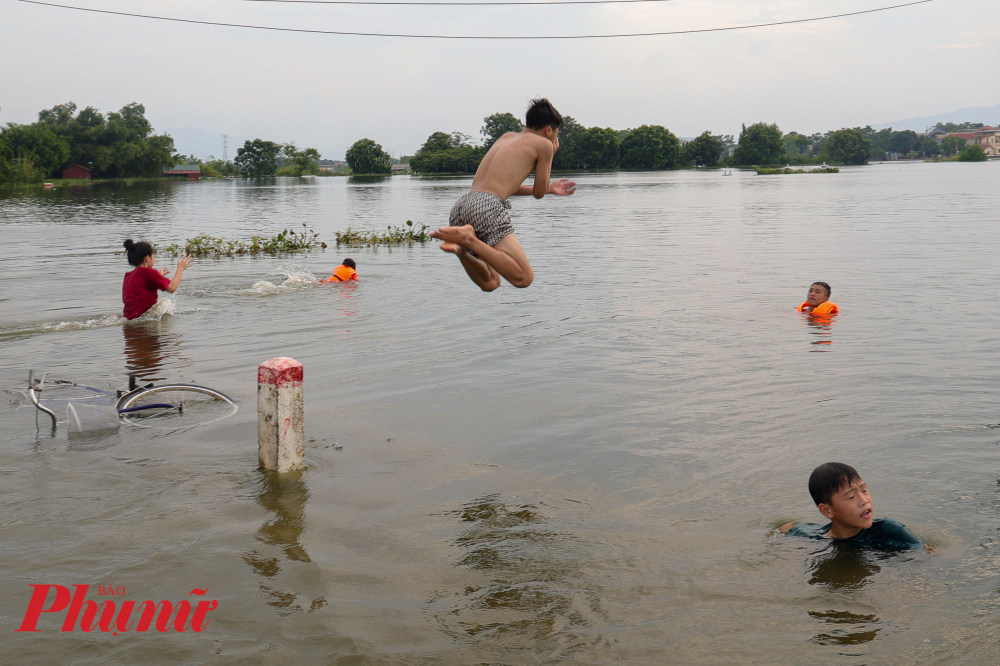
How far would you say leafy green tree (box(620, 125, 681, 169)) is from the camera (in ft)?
501

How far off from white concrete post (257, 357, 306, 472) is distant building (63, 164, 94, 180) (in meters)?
126

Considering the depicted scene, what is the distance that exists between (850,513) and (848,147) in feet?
623

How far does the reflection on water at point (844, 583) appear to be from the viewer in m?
4.57

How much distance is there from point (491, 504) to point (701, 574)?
5.98 feet

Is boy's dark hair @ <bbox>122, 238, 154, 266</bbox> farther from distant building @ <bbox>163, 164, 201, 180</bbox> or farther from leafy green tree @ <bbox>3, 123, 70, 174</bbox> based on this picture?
distant building @ <bbox>163, 164, 201, 180</bbox>

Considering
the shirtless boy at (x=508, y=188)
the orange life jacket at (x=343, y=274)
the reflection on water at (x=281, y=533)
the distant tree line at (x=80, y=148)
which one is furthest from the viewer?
the distant tree line at (x=80, y=148)

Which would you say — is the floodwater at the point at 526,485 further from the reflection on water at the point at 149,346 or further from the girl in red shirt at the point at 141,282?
the girl in red shirt at the point at 141,282

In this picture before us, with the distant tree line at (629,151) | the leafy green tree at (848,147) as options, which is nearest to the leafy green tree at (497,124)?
the distant tree line at (629,151)

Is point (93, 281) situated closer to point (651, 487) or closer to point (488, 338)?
point (488, 338)

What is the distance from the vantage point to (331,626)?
4.61 m

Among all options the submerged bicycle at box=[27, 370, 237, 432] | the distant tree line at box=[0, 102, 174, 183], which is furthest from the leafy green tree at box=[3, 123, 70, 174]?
the submerged bicycle at box=[27, 370, 237, 432]

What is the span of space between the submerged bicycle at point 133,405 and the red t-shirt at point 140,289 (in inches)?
163

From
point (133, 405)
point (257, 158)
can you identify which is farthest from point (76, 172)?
point (133, 405)

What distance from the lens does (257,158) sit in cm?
17650
